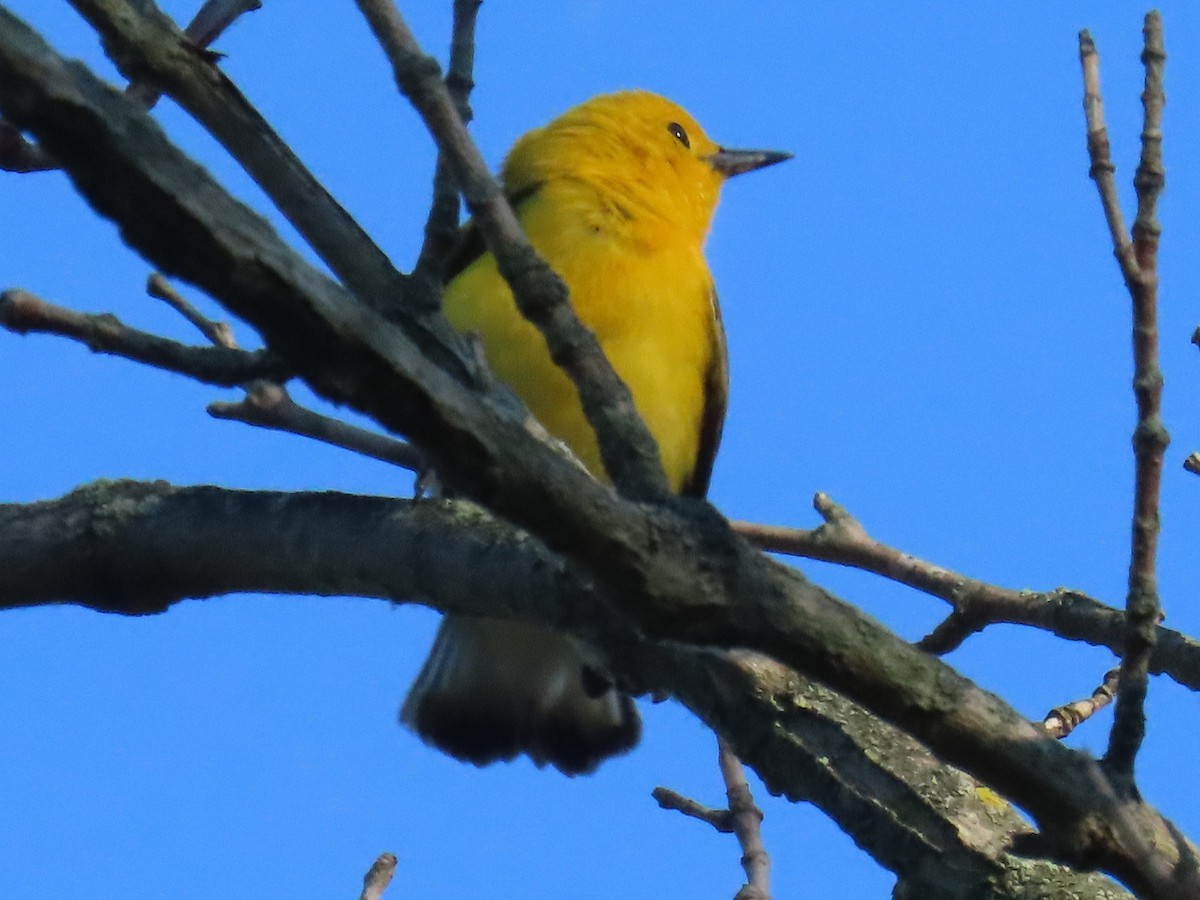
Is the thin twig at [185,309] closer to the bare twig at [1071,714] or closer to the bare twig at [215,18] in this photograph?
the bare twig at [215,18]

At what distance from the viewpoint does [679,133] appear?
6.57m

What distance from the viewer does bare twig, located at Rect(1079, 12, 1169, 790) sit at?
212 cm

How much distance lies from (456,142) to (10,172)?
0.95m

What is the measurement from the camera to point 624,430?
83.9 inches

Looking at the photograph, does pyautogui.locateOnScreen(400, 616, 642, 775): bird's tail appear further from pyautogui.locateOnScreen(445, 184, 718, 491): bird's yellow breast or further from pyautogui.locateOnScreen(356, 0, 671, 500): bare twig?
pyautogui.locateOnScreen(356, 0, 671, 500): bare twig

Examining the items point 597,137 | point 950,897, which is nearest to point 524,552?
point 950,897

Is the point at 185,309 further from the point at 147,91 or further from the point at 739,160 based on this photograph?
the point at 739,160

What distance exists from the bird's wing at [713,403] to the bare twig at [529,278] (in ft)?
10.8

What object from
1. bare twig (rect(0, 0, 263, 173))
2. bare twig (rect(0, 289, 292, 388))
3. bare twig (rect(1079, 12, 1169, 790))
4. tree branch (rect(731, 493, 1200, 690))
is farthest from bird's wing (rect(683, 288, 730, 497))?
bare twig (rect(0, 289, 292, 388))

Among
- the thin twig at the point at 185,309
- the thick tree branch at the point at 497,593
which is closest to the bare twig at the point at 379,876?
the thick tree branch at the point at 497,593

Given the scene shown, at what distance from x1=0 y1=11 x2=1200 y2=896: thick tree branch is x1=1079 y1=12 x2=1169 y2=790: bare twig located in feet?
0.27

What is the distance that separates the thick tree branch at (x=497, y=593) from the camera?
2.74 metres

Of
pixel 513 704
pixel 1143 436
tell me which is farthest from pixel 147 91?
pixel 513 704

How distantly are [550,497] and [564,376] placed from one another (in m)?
3.11
